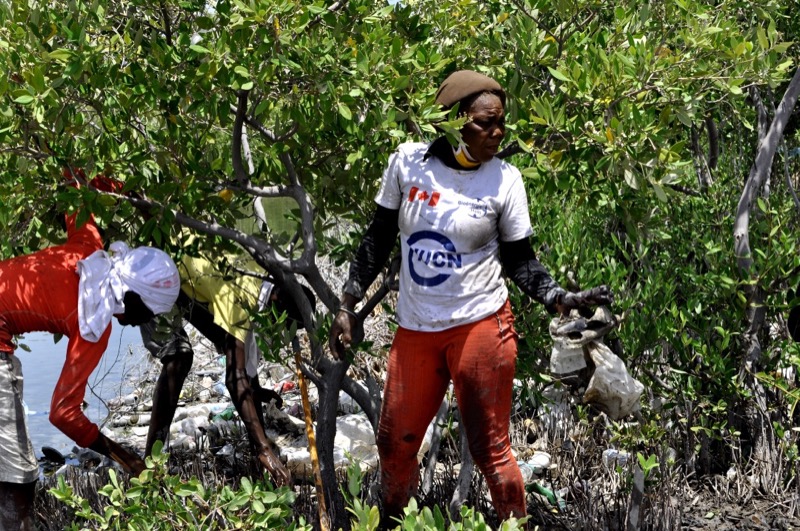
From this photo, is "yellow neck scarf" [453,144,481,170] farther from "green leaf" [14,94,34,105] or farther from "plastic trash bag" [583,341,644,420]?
"green leaf" [14,94,34,105]

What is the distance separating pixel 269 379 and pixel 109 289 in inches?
157

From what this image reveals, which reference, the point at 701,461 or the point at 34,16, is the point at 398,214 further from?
the point at 701,461

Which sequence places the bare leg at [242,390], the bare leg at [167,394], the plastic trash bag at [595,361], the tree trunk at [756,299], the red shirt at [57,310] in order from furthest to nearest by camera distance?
the bare leg at [167,394]
the bare leg at [242,390]
the tree trunk at [756,299]
the red shirt at [57,310]
the plastic trash bag at [595,361]

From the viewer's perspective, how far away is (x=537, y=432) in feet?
18.3

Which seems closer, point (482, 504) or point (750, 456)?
point (482, 504)

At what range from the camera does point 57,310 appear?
3822 mm

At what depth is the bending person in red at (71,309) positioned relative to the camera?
3721 mm

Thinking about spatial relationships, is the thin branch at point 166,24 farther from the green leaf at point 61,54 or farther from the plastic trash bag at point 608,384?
the plastic trash bag at point 608,384

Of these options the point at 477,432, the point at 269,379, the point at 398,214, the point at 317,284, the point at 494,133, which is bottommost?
the point at 269,379

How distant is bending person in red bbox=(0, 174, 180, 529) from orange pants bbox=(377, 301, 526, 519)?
1.04 metres

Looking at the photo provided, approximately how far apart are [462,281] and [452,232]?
16 cm

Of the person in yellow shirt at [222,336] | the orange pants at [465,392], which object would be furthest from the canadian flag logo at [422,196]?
the person in yellow shirt at [222,336]

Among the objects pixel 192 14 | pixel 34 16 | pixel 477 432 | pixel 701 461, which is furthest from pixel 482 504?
pixel 34 16

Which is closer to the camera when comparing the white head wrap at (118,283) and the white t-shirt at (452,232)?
the white t-shirt at (452,232)
